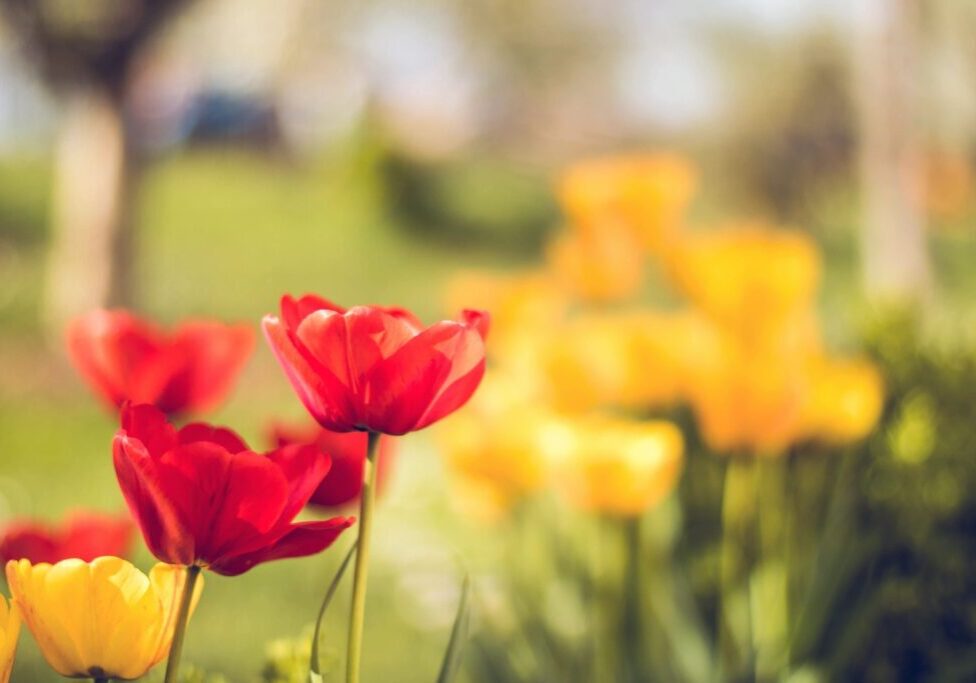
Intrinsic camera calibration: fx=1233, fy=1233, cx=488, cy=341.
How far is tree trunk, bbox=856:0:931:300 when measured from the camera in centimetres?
783

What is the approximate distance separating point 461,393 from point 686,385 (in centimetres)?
118

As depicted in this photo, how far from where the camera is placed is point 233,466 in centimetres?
74

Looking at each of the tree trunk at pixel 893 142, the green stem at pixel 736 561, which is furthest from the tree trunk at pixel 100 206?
the green stem at pixel 736 561

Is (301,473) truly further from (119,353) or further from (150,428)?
(119,353)

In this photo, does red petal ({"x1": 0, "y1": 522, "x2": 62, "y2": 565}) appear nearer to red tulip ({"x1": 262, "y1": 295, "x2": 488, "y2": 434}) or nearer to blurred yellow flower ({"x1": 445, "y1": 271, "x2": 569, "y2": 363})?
red tulip ({"x1": 262, "y1": 295, "x2": 488, "y2": 434})

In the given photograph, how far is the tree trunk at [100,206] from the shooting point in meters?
6.39

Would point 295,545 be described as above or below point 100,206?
above

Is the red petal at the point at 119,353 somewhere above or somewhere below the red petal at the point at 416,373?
below

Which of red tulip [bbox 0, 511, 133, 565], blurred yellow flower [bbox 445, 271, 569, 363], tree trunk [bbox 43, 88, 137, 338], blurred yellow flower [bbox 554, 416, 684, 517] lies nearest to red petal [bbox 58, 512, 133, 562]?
red tulip [bbox 0, 511, 133, 565]

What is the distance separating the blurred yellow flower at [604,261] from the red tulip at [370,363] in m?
1.40

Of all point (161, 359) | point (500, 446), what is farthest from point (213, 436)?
point (500, 446)

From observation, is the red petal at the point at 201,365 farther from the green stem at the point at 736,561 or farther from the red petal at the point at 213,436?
→ the green stem at the point at 736,561

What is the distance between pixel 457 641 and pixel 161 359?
0.42 m

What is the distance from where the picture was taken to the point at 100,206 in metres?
6.43
